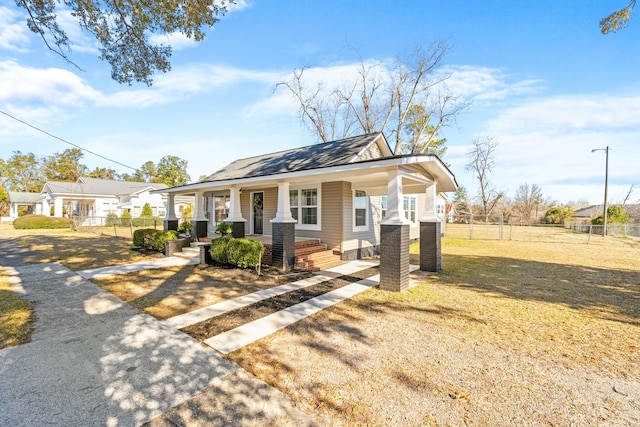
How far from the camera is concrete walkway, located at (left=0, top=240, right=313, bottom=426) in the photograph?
2.35 metres

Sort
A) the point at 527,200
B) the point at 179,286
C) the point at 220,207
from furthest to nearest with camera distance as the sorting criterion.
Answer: the point at 527,200
the point at 220,207
the point at 179,286

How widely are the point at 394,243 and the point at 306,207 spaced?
5.16 m

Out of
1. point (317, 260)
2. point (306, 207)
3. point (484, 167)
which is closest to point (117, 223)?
point (306, 207)

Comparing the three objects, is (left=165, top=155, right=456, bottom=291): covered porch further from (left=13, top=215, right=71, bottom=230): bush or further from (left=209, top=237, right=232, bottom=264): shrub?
(left=13, top=215, right=71, bottom=230): bush

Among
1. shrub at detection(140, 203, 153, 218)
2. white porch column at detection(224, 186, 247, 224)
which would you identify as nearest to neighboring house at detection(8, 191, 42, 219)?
shrub at detection(140, 203, 153, 218)

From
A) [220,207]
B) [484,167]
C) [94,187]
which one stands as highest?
[484,167]

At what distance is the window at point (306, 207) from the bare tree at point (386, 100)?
580 inches

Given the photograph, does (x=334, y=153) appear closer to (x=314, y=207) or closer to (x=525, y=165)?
(x=314, y=207)

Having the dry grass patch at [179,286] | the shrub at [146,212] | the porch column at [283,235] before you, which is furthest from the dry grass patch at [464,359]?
the shrub at [146,212]

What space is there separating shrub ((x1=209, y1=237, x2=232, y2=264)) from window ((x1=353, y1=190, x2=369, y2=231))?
4.70 meters

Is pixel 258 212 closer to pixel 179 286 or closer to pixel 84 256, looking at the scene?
pixel 179 286

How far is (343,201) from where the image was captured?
9711mm

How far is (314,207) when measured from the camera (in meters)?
10.6

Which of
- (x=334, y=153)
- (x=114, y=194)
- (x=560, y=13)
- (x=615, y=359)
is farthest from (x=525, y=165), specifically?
(x=114, y=194)
